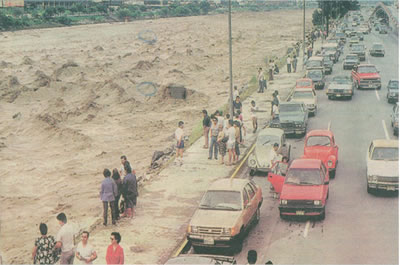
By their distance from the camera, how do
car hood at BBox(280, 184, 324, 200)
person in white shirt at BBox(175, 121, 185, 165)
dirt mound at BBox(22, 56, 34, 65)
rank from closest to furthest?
car hood at BBox(280, 184, 324, 200) → person in white shirt at BBox(175, 121, 185, 165) → dirt mound at BBox(22, 56, 34, 65)

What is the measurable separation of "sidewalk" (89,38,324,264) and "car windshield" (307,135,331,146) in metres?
3.21

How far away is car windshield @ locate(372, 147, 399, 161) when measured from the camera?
66.3 ft

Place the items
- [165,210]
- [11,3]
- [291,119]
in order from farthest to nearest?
1. [11,3]
2. [291,119]
3. [165,210]

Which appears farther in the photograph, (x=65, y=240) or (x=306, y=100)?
(x=306, y=100)

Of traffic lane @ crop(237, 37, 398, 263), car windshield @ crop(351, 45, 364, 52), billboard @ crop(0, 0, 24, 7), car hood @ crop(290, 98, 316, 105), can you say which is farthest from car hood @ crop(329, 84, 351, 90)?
billboard @ crop(0, 0, 24, 7)

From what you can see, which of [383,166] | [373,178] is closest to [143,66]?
[383,166]

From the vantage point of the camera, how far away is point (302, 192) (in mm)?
17594

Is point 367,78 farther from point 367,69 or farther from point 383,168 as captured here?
→ point 383,168

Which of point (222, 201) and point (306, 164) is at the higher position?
point (306, 164)

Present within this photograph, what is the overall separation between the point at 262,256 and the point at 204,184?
21.7 feet

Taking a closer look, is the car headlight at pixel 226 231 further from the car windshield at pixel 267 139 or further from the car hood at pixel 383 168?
the car windshield at pixel 267 139

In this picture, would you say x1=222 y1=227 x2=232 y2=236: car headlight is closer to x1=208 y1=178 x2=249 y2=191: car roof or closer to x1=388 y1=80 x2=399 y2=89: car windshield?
x1=208 y1=178 x2=249 y2=191: car roof

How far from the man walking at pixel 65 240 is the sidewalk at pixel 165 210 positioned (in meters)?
2.00

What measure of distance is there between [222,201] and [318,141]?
802 centimetres
